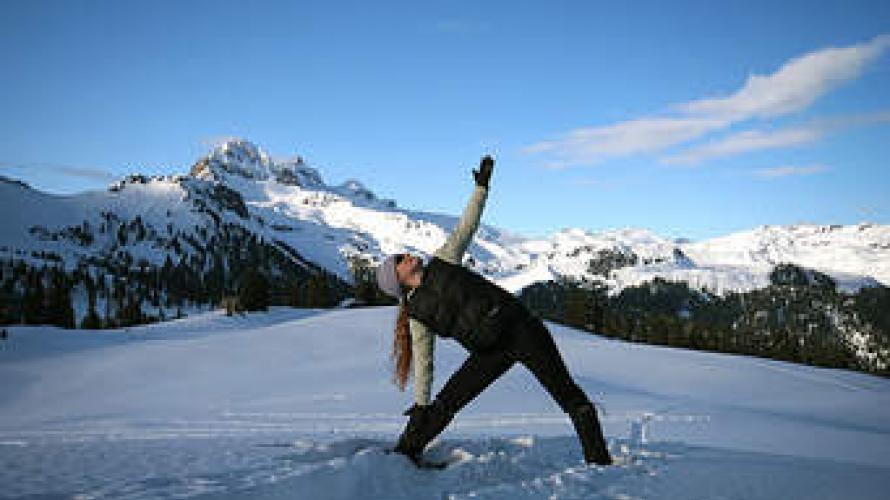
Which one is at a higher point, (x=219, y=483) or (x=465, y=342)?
(x=465, y=342)

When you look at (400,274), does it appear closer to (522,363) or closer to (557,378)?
(522,363)

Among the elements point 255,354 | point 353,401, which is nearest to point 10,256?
point 255,354

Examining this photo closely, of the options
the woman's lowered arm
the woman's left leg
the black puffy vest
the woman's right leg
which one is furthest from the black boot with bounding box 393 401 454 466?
the woman's left leg

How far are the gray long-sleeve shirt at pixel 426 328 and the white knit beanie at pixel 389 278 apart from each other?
1.34 ft

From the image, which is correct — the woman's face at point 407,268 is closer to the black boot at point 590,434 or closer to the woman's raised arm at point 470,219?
the woman's raised arm at point 470,219

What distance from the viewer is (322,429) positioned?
1039 centimetres

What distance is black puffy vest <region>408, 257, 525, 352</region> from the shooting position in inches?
217

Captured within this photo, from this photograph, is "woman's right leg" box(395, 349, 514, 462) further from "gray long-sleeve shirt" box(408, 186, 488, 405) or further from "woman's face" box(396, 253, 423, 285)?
"woman's face" box(396, 253, 423, 285)

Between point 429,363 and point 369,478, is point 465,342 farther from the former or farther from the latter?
point 369,478

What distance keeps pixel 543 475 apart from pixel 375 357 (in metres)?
19.8

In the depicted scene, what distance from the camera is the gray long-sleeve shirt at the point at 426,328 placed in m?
5.99

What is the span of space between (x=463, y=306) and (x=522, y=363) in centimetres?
70

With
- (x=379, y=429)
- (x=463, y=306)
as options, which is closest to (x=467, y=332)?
(x=463, y=306)

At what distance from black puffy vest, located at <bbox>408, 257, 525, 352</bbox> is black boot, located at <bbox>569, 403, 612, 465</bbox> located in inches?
42.3
